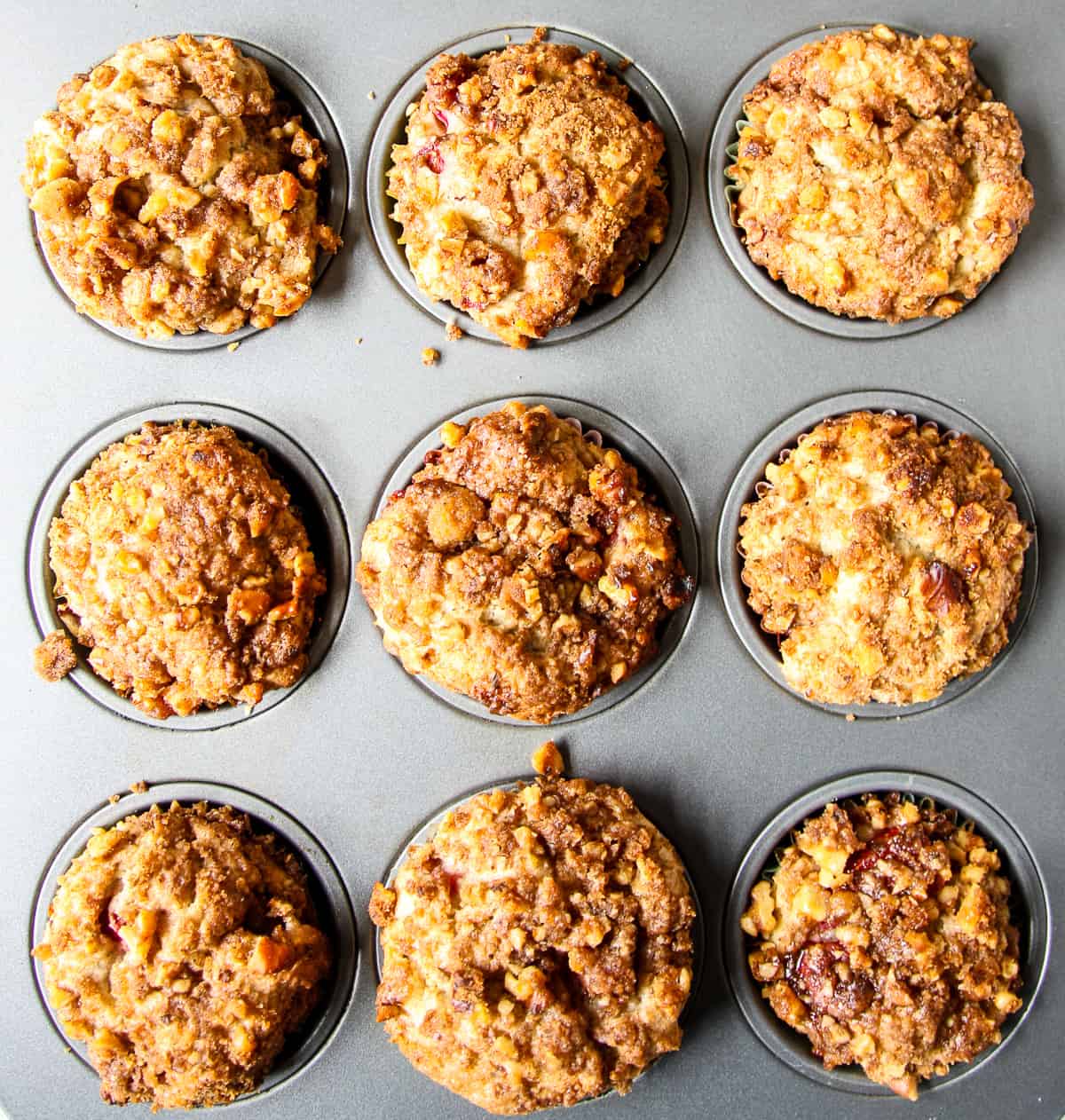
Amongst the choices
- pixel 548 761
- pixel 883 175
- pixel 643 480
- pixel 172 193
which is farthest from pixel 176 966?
pixel 883 175

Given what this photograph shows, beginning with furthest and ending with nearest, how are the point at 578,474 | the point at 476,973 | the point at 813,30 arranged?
the point at 813,30 < the point at 578,474 < the point at 476,973

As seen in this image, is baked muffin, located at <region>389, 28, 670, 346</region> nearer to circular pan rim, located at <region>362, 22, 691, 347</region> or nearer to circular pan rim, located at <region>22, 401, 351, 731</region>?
circular pan rim, located at <region>362, 22, 691, 347</region>

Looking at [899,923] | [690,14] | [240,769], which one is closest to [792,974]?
[899,923]

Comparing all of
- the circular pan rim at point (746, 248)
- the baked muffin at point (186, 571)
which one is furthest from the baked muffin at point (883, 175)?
the baked muffin at point (186, 571)

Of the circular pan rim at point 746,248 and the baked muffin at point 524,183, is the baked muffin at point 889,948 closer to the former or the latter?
the circular pan rim at point 746,248

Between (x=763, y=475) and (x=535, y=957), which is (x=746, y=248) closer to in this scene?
(x=763, y=475)

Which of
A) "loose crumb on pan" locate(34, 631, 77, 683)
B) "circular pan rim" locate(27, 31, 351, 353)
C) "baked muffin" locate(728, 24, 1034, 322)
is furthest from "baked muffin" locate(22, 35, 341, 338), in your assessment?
"baked muffin" locate(728, 24, 1034, 322)

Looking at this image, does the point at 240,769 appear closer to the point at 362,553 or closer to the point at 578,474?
the point at 362,553
